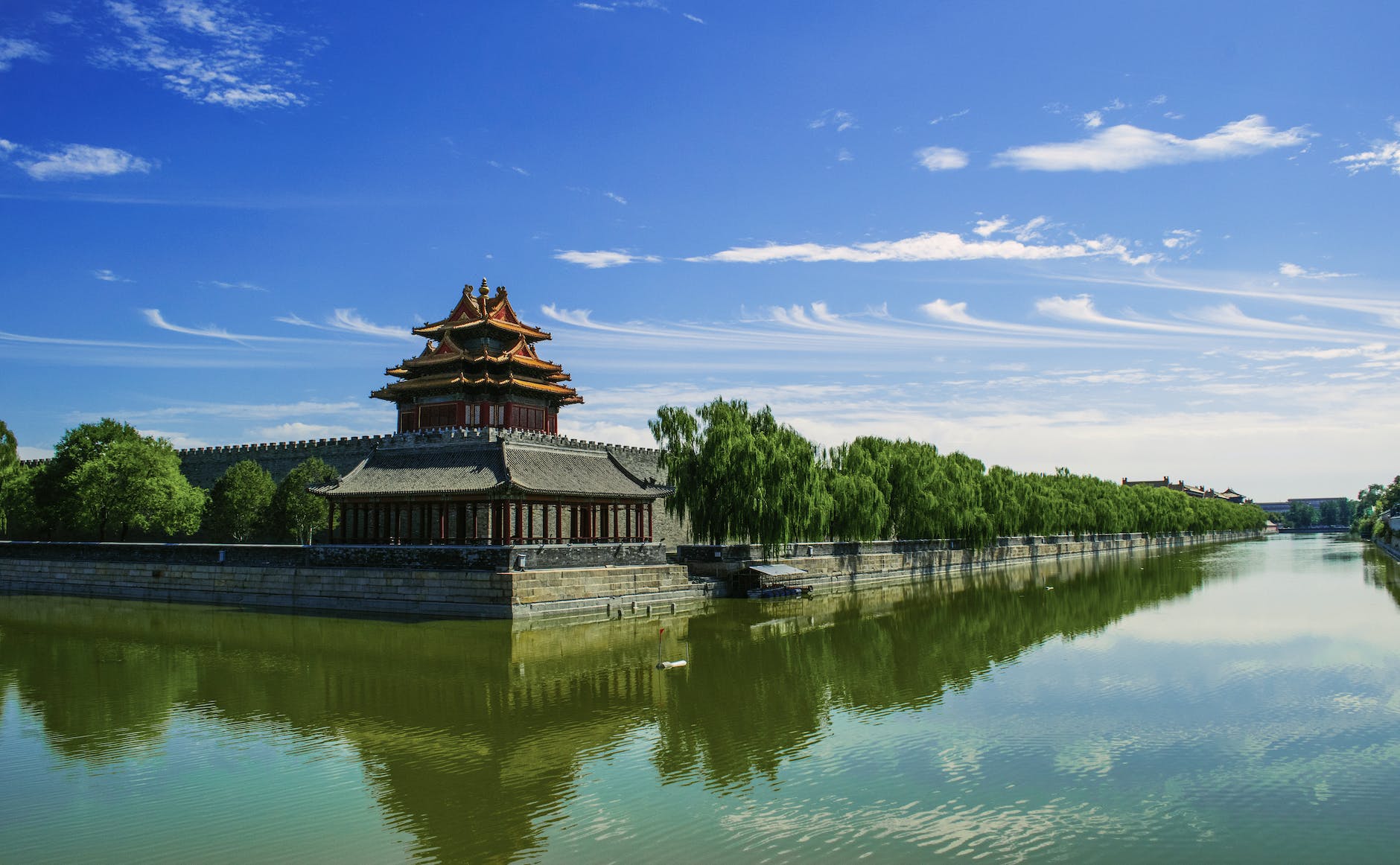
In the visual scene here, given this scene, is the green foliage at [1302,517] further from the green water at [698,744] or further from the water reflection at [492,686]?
the green water at [698,744]

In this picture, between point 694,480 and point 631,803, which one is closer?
point 631,803

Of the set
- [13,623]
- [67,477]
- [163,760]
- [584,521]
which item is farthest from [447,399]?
[163,760]

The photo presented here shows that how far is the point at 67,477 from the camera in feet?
111

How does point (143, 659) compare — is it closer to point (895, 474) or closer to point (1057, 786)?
point (1057, 786)

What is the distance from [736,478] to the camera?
30.4 metres

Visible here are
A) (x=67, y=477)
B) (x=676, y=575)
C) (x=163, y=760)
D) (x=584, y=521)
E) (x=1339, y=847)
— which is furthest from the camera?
(x=67, y=477)

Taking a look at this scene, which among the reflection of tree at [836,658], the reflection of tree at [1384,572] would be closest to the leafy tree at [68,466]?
the reflection of tree at [836,658]

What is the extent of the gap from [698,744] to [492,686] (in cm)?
477

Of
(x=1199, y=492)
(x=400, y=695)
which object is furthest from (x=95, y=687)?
(x=1199, y=492)

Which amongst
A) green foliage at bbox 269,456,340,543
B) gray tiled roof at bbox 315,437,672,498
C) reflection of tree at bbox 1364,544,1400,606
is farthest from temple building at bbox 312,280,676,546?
reflection of tree at bbox 1364,544,1400,606

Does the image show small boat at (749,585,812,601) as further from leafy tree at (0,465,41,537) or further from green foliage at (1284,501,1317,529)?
green foliage at (1284,501,1317,529)

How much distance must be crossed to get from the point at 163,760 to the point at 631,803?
557cm

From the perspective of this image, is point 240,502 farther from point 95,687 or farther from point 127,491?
point 95,687

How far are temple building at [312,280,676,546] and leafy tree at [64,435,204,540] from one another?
19.1 feet
